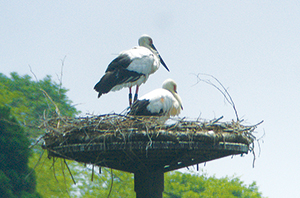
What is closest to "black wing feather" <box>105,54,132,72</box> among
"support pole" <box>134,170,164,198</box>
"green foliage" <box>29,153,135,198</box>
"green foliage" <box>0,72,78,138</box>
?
"support pole" <box>134,170,164,198</box>

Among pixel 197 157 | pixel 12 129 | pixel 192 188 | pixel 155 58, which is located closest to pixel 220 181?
pixel 192 188

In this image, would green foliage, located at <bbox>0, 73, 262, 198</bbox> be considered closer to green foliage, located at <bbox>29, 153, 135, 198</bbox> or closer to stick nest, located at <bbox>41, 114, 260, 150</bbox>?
green foliage, located at <bbox>29, 153, 135, 198</bbox>

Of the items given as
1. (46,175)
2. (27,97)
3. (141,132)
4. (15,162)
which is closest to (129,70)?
(141,132)

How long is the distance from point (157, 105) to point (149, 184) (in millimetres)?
1499

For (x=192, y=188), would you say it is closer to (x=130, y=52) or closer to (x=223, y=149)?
(x=130, y=52)

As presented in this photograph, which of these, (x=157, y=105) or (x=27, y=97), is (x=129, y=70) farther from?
(x=27, y=97)

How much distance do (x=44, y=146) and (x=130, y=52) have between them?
2905 mm

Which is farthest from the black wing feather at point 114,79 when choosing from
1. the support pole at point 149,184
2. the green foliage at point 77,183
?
the green foliage at point 77,183

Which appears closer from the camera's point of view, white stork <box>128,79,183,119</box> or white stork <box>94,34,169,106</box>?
white stork <box>128,79,183,119</box>

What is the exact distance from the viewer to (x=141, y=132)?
446 cm

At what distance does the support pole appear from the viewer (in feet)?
17.3

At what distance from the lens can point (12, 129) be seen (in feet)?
36.5

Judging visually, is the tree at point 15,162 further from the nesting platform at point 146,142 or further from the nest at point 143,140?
the nest at point 143,140

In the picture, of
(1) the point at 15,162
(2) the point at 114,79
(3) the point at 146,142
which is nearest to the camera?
(3) the point at 146,142
